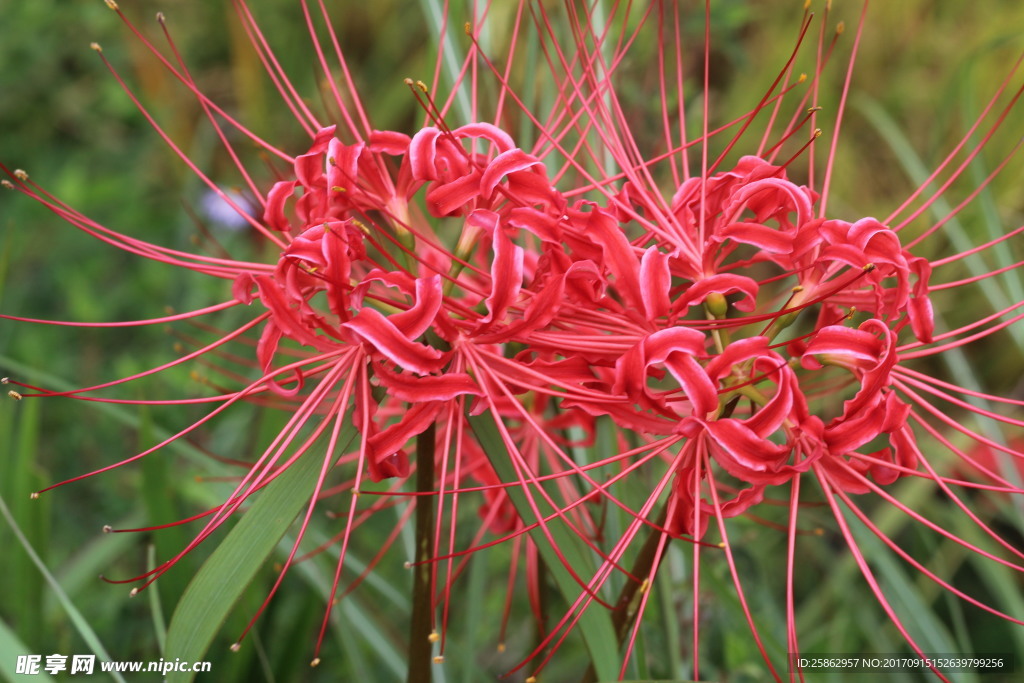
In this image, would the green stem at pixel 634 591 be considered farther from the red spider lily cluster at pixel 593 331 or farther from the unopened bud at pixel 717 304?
the unopened bud at pixel 717 304

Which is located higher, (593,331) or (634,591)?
(593,331)

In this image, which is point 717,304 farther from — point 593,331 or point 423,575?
point 423,575

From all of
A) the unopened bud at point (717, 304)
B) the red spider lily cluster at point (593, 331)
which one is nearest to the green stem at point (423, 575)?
the red spider lily cluster at point (593, 331)

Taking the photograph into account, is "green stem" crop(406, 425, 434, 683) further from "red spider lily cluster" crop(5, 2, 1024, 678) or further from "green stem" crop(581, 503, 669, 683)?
"green stem" crop(581, 503, 669, 683)

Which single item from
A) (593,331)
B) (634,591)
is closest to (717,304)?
(593,331)

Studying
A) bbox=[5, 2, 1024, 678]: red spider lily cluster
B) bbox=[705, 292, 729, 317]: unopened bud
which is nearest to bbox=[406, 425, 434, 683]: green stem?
bbox=[5, 2, 1024, 678]: red spider lily cluster

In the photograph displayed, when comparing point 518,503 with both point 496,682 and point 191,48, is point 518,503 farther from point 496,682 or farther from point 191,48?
point 191,48

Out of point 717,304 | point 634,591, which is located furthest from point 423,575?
point 717,304

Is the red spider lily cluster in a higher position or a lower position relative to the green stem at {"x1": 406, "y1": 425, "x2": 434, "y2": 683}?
higher
